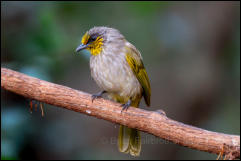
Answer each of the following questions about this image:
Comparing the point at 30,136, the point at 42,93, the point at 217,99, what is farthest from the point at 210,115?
the point at 42,93

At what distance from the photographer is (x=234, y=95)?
623 centimetres

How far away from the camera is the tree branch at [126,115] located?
3.21 meters

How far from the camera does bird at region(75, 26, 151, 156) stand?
404 cm

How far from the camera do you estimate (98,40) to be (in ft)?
13.6

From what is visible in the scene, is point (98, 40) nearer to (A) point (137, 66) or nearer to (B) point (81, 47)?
(B) point (81, 47)

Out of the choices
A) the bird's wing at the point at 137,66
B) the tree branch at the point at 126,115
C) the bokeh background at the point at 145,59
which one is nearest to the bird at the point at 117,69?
the bird's wing at the point at 137,66

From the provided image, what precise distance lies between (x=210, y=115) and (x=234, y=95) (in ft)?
2.08

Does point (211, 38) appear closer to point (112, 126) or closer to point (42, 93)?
point (112, 126)

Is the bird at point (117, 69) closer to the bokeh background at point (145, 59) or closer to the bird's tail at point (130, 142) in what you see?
the bird's tail at point (130, 142)

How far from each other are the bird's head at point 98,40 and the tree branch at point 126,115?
729 millimetres

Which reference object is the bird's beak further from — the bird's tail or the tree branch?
the bird's tail

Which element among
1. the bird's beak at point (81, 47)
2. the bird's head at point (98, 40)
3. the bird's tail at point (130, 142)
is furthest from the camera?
the bird's tail at point (130, 142)

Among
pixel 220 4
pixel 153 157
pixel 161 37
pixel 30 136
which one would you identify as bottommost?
pixel 153 157

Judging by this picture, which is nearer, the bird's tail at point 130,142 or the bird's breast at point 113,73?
the bird's breast at point 113,73
